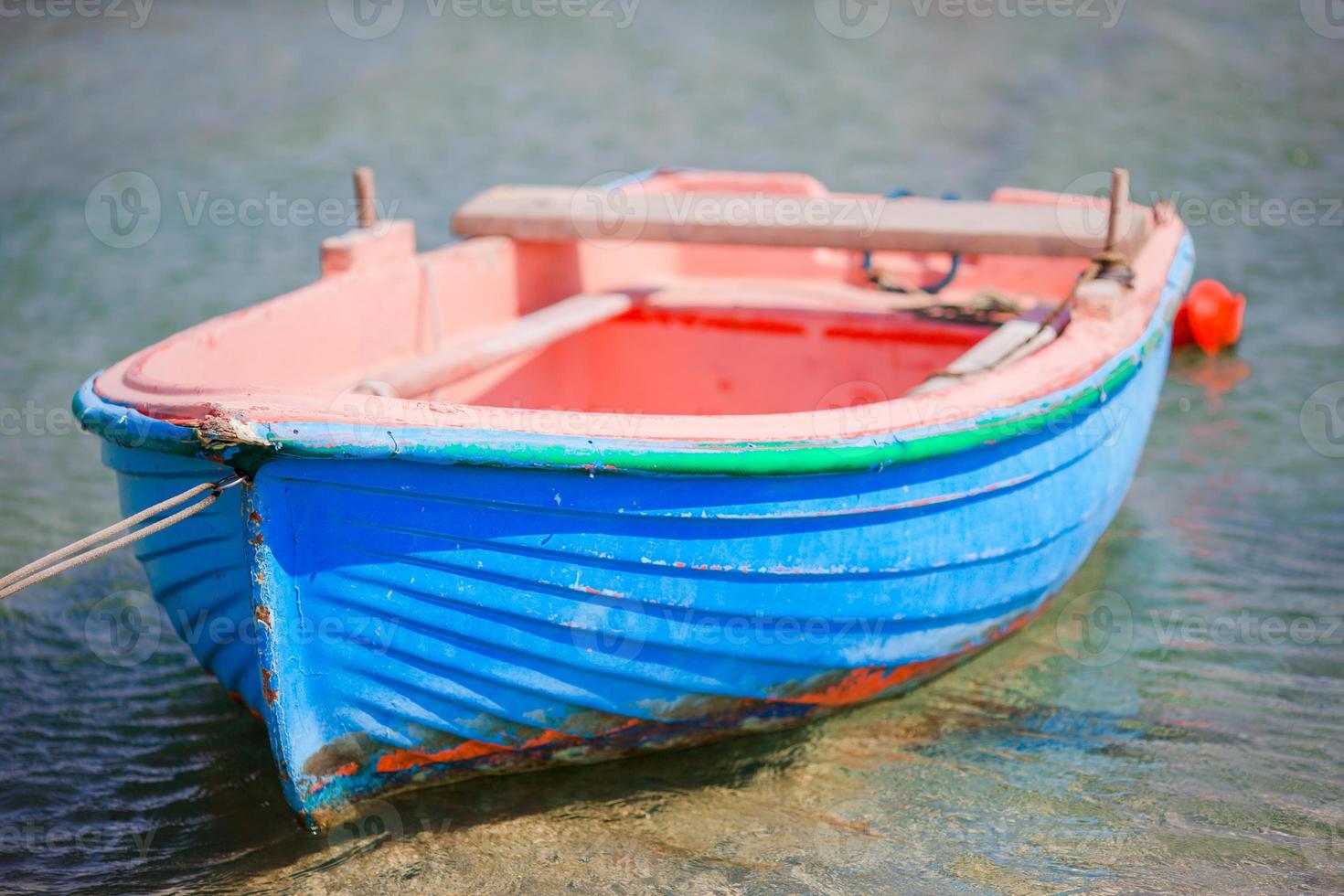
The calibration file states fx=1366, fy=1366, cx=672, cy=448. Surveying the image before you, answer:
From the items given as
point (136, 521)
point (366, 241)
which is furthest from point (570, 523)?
point (366, 241)

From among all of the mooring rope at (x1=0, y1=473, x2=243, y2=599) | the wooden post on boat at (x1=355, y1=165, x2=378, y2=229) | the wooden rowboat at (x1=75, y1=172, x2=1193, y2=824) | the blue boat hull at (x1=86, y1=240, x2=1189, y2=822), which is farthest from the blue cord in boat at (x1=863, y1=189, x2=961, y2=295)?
the mooring rope at (x1=0, y1=473, x2=243, y2=599)

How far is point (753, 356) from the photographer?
5125 millimetres

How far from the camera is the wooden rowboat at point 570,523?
2.96m

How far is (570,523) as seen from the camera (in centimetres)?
304

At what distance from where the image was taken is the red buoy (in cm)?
697

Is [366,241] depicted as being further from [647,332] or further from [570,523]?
[570,523]

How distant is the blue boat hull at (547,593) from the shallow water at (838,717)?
0.90 feet

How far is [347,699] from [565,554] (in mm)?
637

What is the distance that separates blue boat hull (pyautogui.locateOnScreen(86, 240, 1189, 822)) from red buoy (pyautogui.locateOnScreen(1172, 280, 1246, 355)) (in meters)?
3.74

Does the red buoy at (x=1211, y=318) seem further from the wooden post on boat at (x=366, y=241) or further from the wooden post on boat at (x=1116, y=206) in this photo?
the wooden post on boat at (x=366, y=241)

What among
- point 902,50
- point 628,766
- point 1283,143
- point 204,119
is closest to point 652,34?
point 902,50

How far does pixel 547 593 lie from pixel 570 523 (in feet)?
0.60

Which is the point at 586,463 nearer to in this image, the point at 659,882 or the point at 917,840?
the point at 659,882

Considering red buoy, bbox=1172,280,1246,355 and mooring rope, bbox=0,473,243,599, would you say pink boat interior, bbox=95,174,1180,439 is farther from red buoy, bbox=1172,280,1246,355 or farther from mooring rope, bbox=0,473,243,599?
red buoy, bbox=1172,280,1246,355
